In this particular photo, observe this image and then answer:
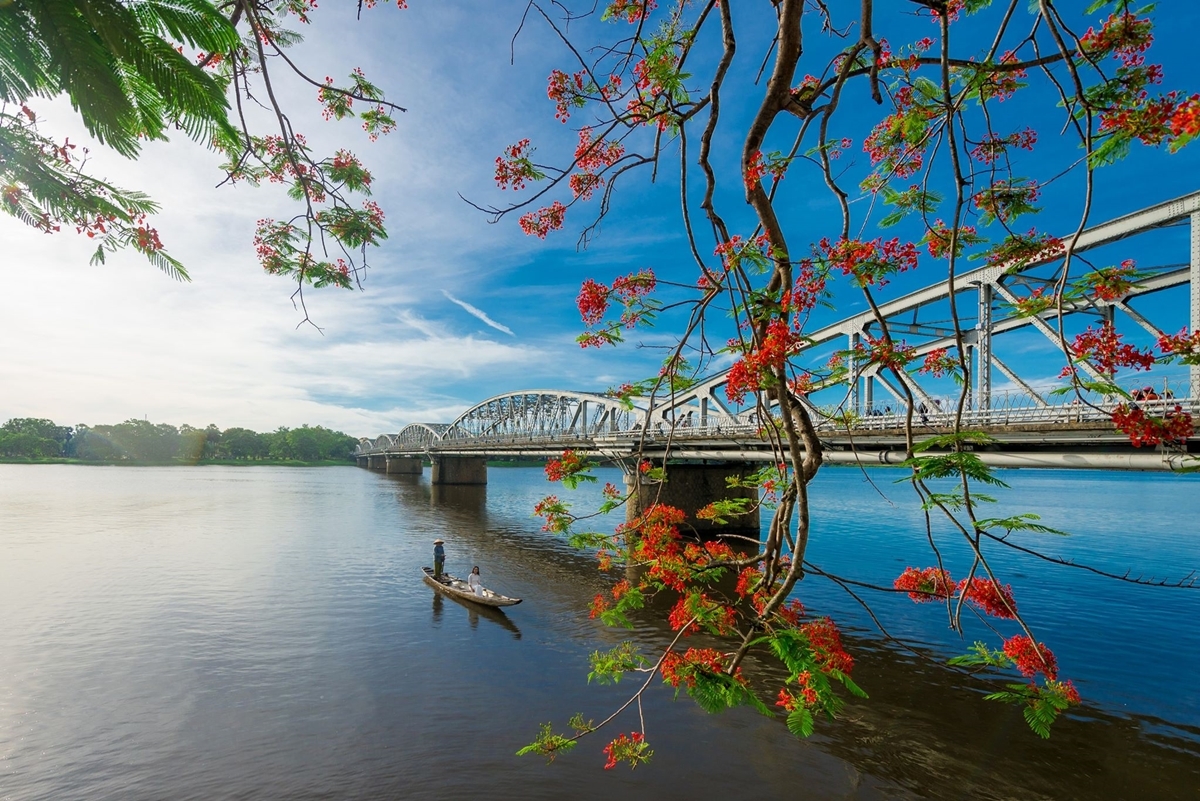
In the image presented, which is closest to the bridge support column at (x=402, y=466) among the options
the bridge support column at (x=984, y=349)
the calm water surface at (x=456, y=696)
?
the calm water surface at (x=456, y=696)

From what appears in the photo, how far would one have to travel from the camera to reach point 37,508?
4312 centimetres

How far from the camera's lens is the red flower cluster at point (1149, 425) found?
2.88 m

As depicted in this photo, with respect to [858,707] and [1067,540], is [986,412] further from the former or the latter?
[1067,540]

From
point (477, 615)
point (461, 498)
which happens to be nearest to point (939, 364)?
point (477, 615)

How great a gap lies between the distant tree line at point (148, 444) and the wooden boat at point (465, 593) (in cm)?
15698

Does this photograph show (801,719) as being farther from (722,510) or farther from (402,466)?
(402,466)

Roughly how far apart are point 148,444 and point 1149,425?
17977cm

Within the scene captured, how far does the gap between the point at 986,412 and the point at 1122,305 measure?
4850mm

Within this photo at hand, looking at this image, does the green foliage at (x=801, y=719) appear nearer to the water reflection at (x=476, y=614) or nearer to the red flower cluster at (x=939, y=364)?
the red flower cluster at (x=939, y=364)

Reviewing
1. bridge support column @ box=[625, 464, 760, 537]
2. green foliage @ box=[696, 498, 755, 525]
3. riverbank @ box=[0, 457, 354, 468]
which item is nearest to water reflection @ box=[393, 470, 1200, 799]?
green foliage @ box=[696, 498, 755, 525]

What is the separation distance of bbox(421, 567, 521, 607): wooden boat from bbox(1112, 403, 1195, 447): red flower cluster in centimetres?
1644

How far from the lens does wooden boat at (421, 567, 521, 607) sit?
57.8 feet

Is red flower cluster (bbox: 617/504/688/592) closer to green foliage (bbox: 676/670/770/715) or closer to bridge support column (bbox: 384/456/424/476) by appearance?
green foliage (bbox: 676/670/770/715)

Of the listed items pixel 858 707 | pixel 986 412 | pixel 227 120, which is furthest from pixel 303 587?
pixel 986 412
